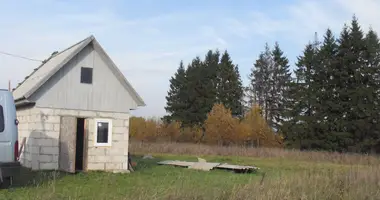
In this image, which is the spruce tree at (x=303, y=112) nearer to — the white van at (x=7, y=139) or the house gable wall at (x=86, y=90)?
the house gable wall at (x=86, y=90)

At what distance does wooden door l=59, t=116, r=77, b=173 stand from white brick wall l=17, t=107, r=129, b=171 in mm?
165

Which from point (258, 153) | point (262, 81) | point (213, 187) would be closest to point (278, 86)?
point (262, 81)

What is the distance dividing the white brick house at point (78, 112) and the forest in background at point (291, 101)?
104ft

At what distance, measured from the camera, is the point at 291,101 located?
54250mm

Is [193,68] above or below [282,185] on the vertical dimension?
above

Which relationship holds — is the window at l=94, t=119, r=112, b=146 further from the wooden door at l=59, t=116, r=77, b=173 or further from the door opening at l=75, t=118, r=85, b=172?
the door opening at l=75, t=118, r=85, b=172

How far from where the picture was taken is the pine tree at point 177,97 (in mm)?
67500

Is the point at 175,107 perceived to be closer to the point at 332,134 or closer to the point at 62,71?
the point at 332,134

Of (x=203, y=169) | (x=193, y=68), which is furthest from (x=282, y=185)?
(x=193, y=68)

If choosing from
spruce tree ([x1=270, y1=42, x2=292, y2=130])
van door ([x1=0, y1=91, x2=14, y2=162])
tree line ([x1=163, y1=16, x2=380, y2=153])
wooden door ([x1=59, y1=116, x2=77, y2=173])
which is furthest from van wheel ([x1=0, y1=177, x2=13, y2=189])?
spruce tree ([x1=270, y1=42, x2=292, y2=130])

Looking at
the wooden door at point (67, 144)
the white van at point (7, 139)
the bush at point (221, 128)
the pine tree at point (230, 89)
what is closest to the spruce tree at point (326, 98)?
the bush at point (221, 128)

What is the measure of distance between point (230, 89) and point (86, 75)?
4748 centimetres

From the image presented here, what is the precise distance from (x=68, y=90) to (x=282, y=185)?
455 inches

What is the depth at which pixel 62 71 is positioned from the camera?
18.3 m
